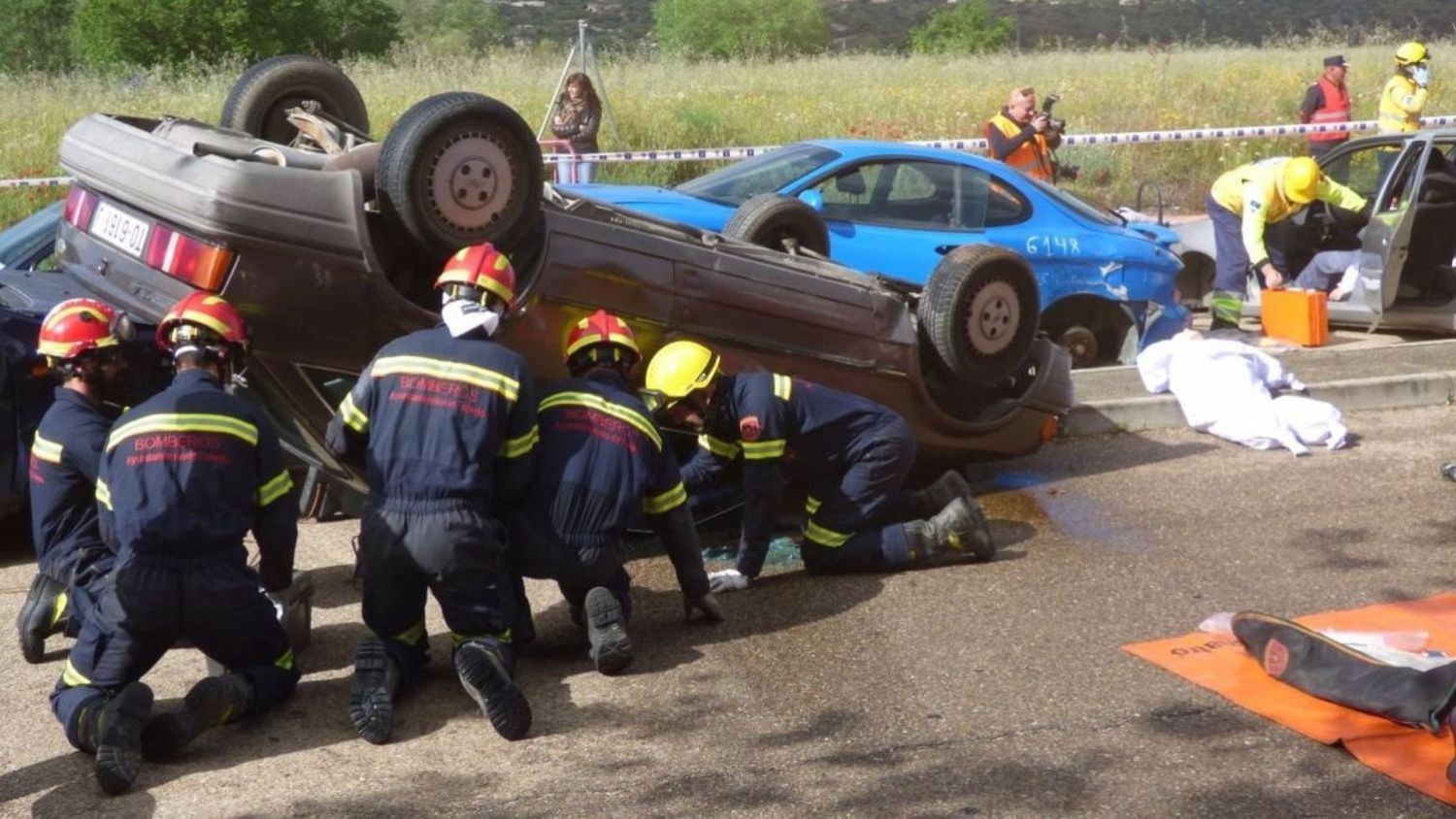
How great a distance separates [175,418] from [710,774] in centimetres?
200

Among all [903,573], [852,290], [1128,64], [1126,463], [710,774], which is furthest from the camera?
[1128,64]

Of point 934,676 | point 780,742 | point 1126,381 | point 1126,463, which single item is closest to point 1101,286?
point 1126,381

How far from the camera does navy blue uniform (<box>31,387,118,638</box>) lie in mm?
5977

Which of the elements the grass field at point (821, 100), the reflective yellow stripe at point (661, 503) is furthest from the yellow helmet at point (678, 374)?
the grass field at point (821, 100)

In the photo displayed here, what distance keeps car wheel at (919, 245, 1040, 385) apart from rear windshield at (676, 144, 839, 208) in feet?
9.78

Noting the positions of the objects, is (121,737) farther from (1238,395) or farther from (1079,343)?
(1079,343)

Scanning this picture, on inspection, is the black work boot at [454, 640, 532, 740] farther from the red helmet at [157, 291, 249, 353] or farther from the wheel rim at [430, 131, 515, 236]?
the wheel rim at [430, 131, 515, 236]

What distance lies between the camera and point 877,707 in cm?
575

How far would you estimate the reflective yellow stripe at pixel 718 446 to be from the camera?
716cm

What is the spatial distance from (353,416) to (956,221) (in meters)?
5.95

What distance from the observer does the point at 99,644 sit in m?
5.41

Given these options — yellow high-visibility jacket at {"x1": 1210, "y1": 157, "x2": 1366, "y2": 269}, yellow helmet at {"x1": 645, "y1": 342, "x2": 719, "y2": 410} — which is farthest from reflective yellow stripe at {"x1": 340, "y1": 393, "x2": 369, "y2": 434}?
yellow high-visibility jacket at {"x1": 1210, "y1": 157, "x2": 1366, "y2": 269}

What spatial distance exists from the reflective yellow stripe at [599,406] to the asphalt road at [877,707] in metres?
0.85

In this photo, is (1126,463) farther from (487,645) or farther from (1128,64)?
(1128,64)
